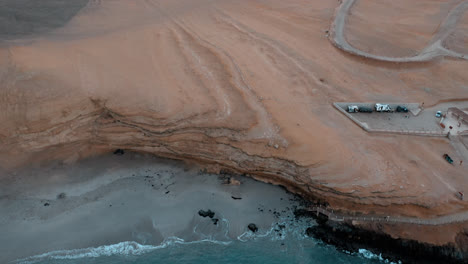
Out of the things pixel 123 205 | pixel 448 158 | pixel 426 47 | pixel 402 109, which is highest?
pixel 426 47

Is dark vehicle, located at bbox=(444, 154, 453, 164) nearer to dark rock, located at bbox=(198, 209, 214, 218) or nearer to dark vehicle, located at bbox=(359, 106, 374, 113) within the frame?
dark vehicle, located at bbox=(359, 106, 374, 113)

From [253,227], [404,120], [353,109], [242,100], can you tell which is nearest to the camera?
[253,227]

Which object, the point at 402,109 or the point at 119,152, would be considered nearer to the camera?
the point at 119,152

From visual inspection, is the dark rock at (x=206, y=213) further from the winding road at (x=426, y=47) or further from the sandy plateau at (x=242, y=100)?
the winding road at (x=426, y=47)

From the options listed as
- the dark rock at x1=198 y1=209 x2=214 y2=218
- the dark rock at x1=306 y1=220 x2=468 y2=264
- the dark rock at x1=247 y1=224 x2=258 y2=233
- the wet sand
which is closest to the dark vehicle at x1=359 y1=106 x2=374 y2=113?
the wet sand

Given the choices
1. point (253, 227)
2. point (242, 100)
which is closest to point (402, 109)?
point (242, 100)

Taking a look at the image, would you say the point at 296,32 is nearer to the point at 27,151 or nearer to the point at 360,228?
the point at 360,228

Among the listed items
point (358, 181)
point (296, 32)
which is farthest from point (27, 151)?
point (296, 32)

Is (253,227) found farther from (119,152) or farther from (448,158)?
(448,158)
